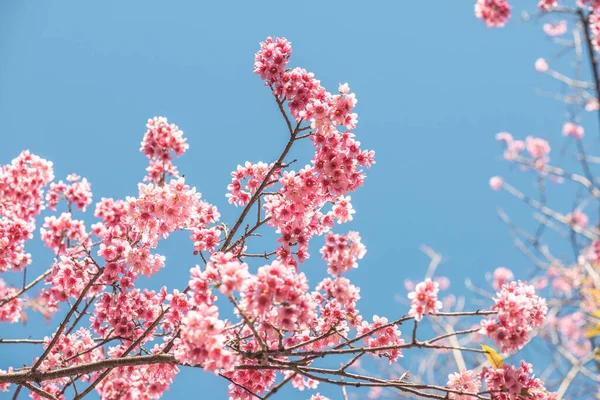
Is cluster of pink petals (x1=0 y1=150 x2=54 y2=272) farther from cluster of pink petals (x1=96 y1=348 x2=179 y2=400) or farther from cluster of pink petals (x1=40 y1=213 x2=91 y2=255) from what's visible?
cluster of pink petals (x1=96 y1=348 x2=179 y2=400)

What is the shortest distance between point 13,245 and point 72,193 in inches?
64.9

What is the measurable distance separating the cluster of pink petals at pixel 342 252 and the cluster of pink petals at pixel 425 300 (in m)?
0.49

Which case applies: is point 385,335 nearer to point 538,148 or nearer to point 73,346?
point 73,346

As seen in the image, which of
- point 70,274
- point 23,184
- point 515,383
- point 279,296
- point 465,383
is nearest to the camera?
point 279,296

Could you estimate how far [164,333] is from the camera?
4719 millimetres

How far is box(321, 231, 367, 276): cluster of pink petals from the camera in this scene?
347 centimetres

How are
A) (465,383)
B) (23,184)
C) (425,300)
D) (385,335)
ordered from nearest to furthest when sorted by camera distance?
1. (425,300)
2. (465,383)
3. (385,335)
4. (23,184)

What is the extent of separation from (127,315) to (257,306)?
7.79ft

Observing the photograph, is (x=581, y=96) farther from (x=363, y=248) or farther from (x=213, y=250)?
(x=213, y=250)

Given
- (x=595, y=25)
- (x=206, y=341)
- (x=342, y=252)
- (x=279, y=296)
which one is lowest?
(x=206, y=341)

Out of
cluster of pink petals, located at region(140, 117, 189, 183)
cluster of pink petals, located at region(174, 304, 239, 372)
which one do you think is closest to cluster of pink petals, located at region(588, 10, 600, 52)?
cluster of pink petals, located at region(140, 117, 189, 183)

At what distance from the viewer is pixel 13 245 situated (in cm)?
575

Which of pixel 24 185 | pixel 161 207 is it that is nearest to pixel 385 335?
pixel 161 207

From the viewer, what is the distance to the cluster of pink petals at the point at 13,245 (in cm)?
564
